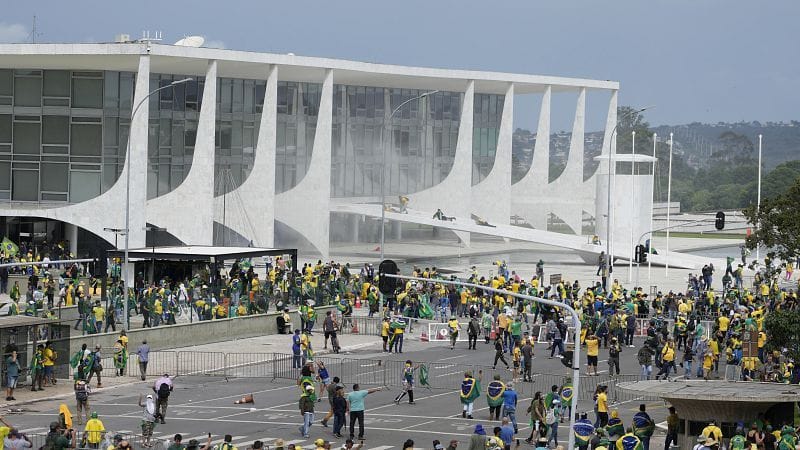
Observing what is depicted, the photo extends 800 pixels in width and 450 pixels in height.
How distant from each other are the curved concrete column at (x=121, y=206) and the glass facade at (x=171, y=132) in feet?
11.7

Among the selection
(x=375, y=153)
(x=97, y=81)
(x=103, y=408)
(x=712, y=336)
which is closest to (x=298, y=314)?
(x=712, y=336)

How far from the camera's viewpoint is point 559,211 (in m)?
104

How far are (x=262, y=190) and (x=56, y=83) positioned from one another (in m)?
11.5

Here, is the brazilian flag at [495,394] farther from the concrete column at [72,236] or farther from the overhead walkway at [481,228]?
the overhead walkway at [481,228]

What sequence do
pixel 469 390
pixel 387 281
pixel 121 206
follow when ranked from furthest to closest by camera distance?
pixel 121 206, pixel 387 281, pixel 469 390

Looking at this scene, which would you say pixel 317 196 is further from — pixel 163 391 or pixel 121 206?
pixel 163 391

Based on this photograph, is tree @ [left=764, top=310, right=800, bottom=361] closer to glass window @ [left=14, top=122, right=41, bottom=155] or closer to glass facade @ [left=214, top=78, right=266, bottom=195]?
glass window @ [left=14, top=122, right=41, bottom=155]

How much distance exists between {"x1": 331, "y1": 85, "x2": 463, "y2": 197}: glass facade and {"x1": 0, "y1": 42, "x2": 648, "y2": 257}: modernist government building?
0.29 ft

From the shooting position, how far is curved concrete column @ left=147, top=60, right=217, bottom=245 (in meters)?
71.2

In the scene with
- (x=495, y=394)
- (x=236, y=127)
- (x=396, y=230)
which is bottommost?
(x=495, y=394)

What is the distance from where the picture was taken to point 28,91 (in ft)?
233

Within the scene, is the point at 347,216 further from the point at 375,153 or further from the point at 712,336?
the point at 712,336

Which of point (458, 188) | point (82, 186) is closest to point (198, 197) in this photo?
point (82, 186)

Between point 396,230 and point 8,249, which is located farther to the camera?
point 396,230
